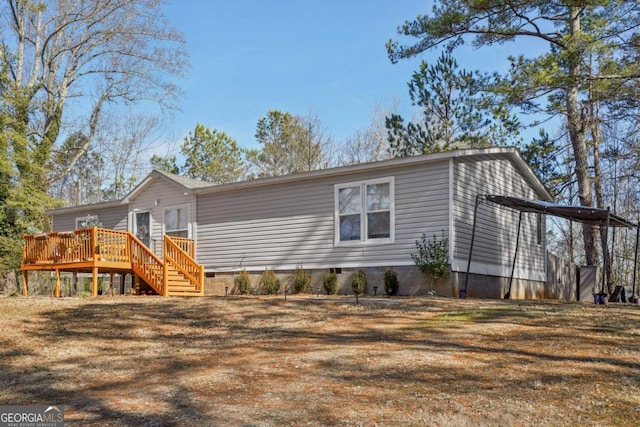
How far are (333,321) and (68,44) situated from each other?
20.4 meters

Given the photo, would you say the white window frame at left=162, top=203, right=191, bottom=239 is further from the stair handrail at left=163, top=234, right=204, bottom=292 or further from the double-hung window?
the stair handrail at left=163, top=234, right=204, bottom=292

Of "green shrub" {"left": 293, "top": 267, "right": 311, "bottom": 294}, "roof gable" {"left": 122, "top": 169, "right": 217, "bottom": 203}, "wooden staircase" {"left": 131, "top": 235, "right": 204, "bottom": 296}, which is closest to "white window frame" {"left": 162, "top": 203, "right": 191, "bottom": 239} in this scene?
"roof gable" {"left": 122, "top": 169, "right": 217, "bottom": 203}

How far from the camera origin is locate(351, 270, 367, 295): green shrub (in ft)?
48.0

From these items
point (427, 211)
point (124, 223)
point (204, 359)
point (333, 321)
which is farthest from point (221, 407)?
point (124, 223)

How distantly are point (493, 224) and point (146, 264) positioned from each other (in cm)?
932

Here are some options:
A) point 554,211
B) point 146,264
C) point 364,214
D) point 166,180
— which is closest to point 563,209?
point 554,211

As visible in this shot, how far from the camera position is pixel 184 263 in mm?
16422

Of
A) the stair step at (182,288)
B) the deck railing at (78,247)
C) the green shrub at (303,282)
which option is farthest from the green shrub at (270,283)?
the deck railing at (78,247)

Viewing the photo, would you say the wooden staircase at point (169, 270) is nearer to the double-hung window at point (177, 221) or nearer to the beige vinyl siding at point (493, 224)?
the double-hung window at point (177, 221)

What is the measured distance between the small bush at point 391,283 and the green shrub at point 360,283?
1.90 ft

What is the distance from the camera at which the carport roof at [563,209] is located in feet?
45.5

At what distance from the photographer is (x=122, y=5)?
2467cm

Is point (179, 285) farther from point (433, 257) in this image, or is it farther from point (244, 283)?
point (433, 257)

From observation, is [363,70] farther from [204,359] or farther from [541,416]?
[541,416]
